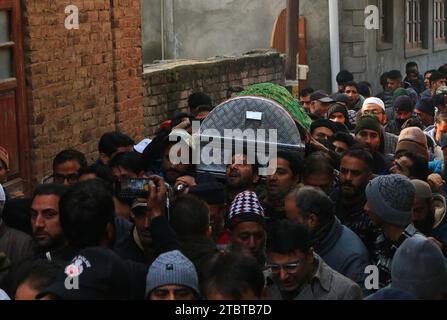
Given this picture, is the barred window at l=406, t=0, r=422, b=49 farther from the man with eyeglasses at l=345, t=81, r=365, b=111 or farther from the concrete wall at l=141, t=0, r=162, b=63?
the man with eyeglasses at l=345, t=81, r=365, b=111

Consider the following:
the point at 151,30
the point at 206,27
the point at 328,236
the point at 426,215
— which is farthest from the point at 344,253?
the point at 151,30

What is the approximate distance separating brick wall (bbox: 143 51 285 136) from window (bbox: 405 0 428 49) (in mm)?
9298

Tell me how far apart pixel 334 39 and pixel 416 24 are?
216 inches

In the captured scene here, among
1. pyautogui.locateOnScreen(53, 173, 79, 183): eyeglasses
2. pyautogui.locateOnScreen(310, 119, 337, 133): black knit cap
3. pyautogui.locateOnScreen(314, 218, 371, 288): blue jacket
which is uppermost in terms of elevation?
pyautogui.locateOnScreen(310, 119, 337, 133): black knit cap

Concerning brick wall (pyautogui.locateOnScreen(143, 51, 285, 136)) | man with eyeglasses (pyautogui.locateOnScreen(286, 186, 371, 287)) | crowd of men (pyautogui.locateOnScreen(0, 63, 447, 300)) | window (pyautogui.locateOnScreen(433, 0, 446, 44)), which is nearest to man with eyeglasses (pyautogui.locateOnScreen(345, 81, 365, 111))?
brick wall (pyautogui.locateOnScreen(143, 51, 285, 136))

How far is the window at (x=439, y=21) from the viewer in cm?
2761

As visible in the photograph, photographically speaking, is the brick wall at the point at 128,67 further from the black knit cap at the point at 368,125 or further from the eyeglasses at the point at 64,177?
the eyeglasses at the point at 64,177

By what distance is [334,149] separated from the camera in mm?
9625

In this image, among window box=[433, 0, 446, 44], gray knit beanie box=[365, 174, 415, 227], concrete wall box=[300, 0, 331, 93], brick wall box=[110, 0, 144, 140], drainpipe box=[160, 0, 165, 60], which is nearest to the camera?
gray knit beanie box=[365, 174, 415, 227]

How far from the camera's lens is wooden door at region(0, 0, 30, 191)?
9.91m

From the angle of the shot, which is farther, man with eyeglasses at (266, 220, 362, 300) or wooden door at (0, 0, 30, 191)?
wooden door at (0, 0, 30, 191)

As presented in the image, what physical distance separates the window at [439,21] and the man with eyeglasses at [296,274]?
74.0 feet

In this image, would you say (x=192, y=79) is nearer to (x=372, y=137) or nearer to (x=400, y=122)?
(x=400, y=122)

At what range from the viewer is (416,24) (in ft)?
86.9
